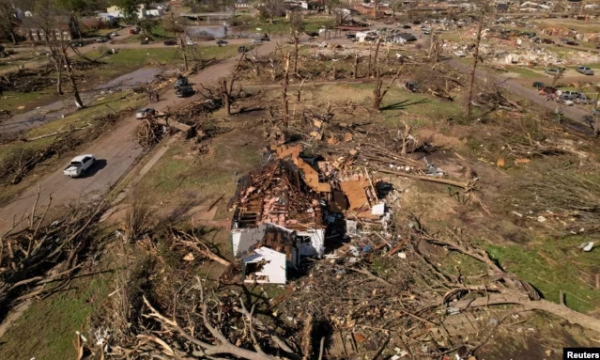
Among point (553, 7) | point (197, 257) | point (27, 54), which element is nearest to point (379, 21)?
point (553, 7)

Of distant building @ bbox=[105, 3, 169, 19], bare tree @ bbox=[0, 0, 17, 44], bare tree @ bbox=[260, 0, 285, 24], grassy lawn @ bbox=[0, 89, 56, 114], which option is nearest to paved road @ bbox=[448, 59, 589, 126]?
grassy lawn @ bbox=[0, 89, 56, 114]

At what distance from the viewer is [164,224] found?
61.7 feet

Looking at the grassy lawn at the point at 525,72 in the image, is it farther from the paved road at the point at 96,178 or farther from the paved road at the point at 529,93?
the paved road at the point at 96,178

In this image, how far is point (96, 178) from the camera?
24.2m

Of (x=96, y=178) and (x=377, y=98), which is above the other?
(x=377, y=98)

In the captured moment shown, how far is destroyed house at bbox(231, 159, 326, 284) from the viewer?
1473 centimetres

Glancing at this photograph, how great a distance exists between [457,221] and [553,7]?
5070 inches

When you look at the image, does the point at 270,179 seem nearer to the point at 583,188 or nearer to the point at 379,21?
the point at 583,188

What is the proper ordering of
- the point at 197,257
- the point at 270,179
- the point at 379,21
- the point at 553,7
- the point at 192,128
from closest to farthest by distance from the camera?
the point at 197,257
the point at 270,179
the point at 192,128
the point at 379,21
the point at 553,7

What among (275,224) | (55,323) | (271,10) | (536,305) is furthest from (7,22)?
(536,305)

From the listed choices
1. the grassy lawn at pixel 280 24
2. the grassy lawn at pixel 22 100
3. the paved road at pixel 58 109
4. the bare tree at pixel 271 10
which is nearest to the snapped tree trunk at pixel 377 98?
the paved road at pixel 58 109

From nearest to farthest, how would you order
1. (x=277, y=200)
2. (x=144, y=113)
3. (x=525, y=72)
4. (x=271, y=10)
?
(x=277, y=200), (x=144, y=113), (x=525, y=72), (x=271, y=10)

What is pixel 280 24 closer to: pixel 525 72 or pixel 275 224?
pixel 525 72

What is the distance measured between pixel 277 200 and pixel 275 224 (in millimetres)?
1904
